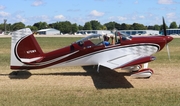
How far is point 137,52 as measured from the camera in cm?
1069

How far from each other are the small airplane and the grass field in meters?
0.58

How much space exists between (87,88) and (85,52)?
83.3 inches

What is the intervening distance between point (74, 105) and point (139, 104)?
5.44 feet

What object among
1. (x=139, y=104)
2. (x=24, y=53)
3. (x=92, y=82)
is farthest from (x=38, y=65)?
(x=139, y=104)

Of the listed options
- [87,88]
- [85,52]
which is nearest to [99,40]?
[85,52]

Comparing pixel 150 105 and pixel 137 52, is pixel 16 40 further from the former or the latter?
pixel 150 105

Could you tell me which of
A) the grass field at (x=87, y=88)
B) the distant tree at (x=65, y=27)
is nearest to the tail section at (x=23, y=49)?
the grass field at (x=87, y=88)

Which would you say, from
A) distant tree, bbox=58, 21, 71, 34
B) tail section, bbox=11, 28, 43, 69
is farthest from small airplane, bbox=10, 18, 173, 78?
distant tree, bbox=58, 21, 71, 34

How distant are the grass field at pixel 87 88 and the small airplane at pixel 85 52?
0.58 metres

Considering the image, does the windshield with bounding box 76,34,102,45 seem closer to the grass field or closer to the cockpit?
the cockpit

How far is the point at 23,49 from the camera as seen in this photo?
10.2 metres

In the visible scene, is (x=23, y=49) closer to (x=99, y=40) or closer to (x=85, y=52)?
(x=85, y=52)

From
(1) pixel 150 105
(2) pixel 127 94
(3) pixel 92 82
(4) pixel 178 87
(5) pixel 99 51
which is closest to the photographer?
(1) pixel 150 105

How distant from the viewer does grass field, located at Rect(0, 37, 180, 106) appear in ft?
24.1
